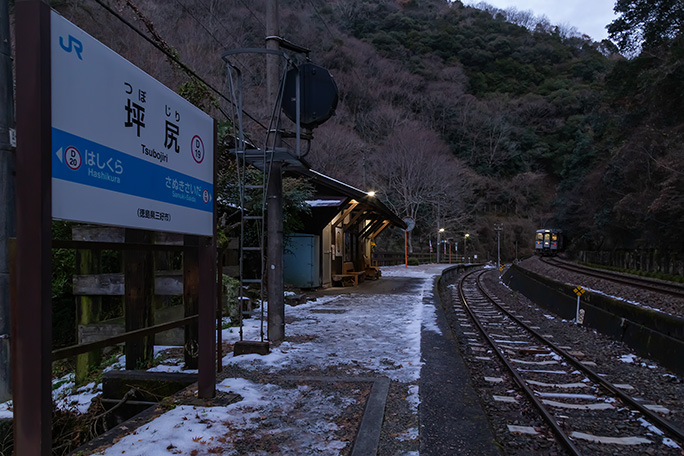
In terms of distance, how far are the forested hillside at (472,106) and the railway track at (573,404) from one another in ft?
22.7

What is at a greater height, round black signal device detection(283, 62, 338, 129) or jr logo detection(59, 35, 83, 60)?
round black signal device detection(283, 62, 338, 129)

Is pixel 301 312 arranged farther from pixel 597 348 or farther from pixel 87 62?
pixel 87 62

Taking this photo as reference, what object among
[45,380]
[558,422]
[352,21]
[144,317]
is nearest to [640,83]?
[558,422]

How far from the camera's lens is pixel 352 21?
2502 inches

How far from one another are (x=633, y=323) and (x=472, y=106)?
53.8m

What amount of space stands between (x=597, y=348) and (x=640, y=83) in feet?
62.9

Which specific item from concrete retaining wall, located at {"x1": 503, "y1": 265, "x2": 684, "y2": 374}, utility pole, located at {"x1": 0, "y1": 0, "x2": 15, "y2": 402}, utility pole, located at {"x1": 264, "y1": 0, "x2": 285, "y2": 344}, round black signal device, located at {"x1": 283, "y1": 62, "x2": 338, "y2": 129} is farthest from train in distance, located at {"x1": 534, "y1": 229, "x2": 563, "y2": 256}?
utility pole, located at {"x1": 0, "y1": 0, "x2": 15, "y2": 402}

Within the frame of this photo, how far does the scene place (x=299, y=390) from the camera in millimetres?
5020

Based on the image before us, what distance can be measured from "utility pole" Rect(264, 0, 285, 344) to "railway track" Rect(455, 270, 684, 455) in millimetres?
3360

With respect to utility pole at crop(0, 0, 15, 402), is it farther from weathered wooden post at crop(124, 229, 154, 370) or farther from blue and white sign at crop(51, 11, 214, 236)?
weathered wooden post at crop(124, 229, 154, 370)

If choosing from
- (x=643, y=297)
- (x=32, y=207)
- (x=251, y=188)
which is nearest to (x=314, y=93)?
(x=251, y=188)

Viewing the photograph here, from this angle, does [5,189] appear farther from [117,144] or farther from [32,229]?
[32,229]

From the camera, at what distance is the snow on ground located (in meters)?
3.64

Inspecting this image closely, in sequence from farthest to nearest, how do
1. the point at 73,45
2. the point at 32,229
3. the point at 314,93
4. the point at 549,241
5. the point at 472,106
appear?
the point at 472,106, the point at 549,241, the point at 314,93, the point at 73,45, the point at 32,229
